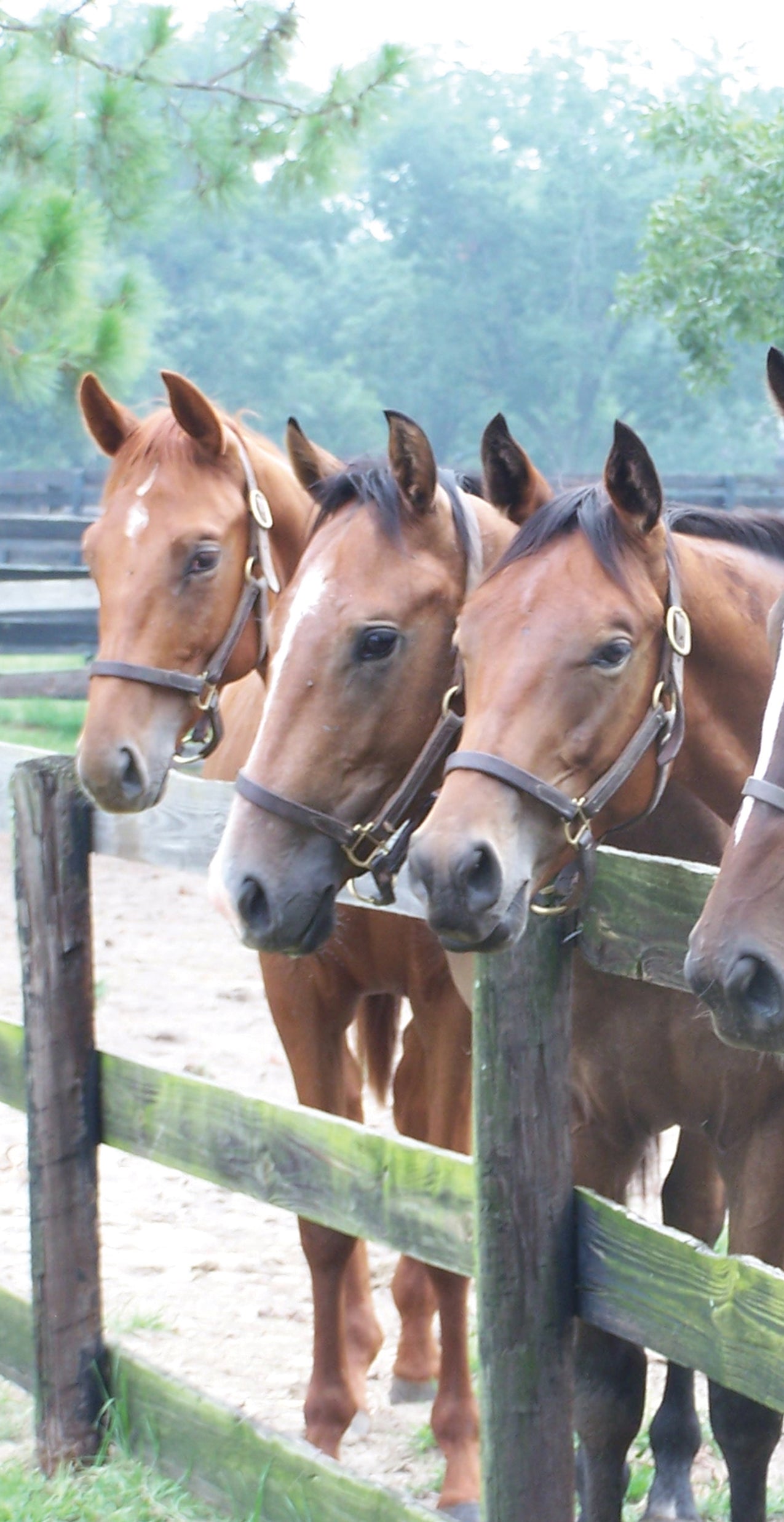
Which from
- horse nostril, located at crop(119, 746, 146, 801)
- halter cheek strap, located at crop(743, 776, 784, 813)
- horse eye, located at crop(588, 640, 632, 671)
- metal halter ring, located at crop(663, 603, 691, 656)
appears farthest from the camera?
horse nostril, located at crop(119, 746, 146, 801)

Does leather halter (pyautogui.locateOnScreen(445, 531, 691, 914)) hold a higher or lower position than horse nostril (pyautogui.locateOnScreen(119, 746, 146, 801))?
higher

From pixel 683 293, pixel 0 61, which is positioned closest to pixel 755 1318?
pixel 0 61

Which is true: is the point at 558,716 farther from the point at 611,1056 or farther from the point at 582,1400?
the point at 582,1400

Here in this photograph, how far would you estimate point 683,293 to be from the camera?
10242mm

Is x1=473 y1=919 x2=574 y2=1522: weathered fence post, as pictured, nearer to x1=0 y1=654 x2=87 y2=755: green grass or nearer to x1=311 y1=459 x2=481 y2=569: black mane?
x1=311 y1=459 x2=481 y2=569: black mane

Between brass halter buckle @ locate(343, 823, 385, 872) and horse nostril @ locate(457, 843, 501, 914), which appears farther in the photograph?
brass halter buckle @ locate(343, 823, 385, 872)

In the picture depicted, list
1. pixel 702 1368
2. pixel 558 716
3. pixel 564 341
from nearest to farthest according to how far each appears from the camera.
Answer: pixel 702 1368 → pixel 558 716 → pixel 564 341

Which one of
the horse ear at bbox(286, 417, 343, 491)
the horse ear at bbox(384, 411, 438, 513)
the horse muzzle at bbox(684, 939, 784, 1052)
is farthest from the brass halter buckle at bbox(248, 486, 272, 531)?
the horse muzzle at bbox(684, 939, 784, 1052)

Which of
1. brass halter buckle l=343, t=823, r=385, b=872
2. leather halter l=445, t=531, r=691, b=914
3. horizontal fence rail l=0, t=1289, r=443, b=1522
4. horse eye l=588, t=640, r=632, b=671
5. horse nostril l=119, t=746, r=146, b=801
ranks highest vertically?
horse eye l=588, t=640, r=632, b=671

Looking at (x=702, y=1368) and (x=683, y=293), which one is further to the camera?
(x=683, y=293)

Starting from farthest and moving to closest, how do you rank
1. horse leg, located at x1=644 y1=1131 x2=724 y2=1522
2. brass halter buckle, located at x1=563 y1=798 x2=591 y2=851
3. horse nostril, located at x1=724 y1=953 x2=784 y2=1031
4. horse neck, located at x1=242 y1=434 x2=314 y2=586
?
1. horse neck, located at x1=242 y1=434 x2=314 y2=586
2. horse leg, located at x1=644 y1=1131 x2=724 y2=1522
3. brass halter buckle, located at x1=563 y1=798 x2=591 y2=851
4. horse nostril, located at x1=724 y1=953 x2=784 y2=1031

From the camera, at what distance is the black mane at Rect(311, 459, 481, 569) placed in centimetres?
287

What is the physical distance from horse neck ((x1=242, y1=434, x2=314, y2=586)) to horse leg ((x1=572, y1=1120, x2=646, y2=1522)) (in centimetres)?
161

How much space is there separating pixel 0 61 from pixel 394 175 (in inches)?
1929
